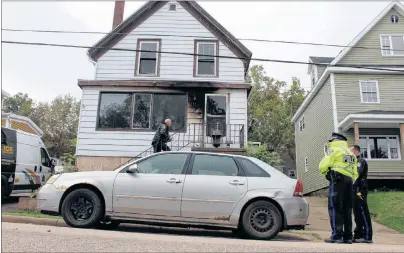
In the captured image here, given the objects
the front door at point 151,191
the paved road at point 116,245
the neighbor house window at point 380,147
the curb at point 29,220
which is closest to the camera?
the paved road at point 116,245

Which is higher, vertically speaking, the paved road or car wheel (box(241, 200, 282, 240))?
car wheel (box(241, 200, 282, 240))

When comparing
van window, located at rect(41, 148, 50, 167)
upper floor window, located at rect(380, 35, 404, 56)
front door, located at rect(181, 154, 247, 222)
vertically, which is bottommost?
front door, located at rect(181, 154, 247, 222)

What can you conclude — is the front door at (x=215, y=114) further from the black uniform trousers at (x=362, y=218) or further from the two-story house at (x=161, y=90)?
the black uniform trousers at (x=362, y=218)

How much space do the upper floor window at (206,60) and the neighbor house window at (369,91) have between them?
8.27 meters

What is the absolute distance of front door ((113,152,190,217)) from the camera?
228 inches

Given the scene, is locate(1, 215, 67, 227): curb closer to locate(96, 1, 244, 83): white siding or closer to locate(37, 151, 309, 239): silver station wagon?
locate(37, 151, 309, 239): silver station wagon

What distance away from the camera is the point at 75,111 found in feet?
126

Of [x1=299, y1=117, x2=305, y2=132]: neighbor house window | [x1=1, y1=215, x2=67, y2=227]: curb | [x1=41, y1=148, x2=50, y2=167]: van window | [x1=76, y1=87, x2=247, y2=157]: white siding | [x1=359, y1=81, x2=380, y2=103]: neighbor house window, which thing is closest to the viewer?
[x1=1, y1=215, x2=67, y2=227]: curb

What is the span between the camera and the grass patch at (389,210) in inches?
357

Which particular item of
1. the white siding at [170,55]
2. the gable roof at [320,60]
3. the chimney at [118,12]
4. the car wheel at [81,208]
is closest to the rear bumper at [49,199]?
the car wheel at [81,208]

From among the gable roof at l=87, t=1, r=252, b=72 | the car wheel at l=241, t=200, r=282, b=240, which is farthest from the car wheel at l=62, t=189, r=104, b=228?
the gable roof at l=87, t=1, r=252, b=72

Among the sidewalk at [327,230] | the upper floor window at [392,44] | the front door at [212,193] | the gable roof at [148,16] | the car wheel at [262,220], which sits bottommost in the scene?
the sidewalk at [327,230]

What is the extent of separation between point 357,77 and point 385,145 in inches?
142

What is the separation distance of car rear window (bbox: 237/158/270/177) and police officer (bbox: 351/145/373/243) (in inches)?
69.6
